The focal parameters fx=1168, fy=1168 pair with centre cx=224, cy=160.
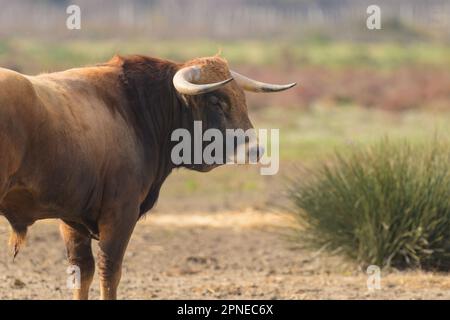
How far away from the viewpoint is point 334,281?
11844 mm

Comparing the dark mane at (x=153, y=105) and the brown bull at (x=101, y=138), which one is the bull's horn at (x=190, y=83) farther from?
the dark mane at (x=153, y=105)

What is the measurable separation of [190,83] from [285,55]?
46.6 m

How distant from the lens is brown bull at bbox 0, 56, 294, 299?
769 centimetres

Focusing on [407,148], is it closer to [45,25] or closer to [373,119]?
[373,119]

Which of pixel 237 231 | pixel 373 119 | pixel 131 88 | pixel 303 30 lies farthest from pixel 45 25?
pixel 131 88

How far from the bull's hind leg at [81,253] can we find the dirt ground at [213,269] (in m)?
→ 1.32

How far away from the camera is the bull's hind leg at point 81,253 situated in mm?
9203

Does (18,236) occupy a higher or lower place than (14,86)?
lower

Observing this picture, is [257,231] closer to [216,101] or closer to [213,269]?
[213,269]

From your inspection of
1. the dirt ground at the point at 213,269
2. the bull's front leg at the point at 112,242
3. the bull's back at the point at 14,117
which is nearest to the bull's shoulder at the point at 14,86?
the bull's back at the point at 14,117

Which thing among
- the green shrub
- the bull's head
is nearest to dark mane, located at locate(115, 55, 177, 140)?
the bull's head

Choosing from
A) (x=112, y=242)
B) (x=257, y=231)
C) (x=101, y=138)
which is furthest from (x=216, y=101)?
(x=257, y=231)

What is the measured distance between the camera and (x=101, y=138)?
8.46 metres

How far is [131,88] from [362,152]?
4226 millimetres
